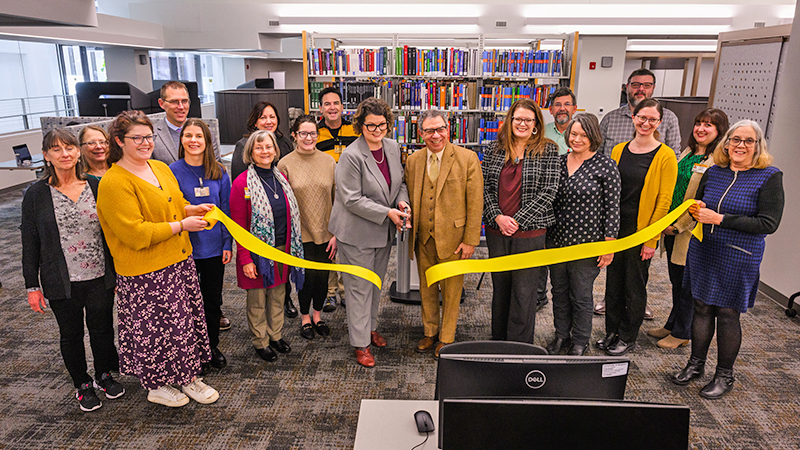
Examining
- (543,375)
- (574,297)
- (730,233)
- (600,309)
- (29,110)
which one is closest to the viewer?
(543,375)

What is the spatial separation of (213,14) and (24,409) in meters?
9.46

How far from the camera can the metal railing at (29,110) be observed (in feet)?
30.1

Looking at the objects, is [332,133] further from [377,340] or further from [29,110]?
[29,110]

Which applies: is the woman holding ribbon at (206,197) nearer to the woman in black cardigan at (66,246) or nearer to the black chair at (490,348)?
the woman in black cardigan at (66,246)

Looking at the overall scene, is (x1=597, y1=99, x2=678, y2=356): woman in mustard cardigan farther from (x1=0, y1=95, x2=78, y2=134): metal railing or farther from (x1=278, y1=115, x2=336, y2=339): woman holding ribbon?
(x1=0, y1=95, x2=78, y2=134): metal railing

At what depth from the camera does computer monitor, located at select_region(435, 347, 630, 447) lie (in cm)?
137

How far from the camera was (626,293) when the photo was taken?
3.43 metres

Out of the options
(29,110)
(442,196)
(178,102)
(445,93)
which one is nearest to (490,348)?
(442,196)

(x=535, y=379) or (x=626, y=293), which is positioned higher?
(x=535, y=379)

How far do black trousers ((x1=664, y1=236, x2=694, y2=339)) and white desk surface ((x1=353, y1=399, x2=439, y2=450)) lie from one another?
99.4 inches

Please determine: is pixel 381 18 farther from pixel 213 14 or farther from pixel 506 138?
pixel 506 138

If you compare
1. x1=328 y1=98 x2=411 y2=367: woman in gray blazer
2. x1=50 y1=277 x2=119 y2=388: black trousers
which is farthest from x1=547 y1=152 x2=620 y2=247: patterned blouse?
x1=50 y1=277 x2=119 y2=388: black trousers

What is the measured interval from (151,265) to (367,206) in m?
1.22

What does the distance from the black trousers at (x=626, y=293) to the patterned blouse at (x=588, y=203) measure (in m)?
0.38
